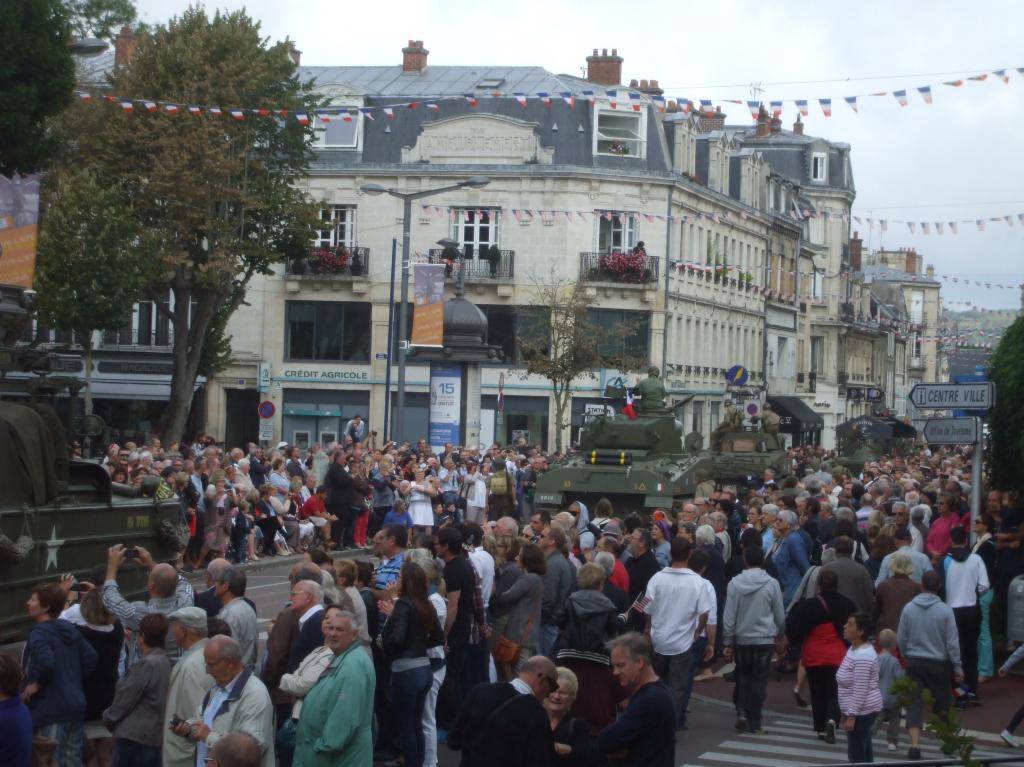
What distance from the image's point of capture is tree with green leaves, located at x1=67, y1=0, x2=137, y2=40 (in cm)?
4784

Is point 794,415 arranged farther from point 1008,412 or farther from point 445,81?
point 1008,412

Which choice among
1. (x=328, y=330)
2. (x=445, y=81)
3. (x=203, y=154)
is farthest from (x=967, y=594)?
(x=445, y=81)

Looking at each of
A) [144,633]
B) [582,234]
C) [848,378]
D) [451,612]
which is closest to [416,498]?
[451,612]

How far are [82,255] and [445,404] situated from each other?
873 cm

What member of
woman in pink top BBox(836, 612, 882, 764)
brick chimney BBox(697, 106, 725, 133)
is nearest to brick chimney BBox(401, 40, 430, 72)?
brick chimney BBox(697, 106, 725, 133)

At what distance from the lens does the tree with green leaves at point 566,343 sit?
48.9m

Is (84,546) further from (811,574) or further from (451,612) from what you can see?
(811,574)

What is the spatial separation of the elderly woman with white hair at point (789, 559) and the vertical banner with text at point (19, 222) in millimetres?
15070

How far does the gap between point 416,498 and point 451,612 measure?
14.6 m

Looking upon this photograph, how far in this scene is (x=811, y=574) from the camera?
1506cm

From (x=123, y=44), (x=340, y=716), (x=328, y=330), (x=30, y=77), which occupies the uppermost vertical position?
(x=123, y=44)

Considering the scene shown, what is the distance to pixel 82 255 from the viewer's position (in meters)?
35.9

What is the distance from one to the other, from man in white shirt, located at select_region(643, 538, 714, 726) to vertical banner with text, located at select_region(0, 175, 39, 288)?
16959 millimetres

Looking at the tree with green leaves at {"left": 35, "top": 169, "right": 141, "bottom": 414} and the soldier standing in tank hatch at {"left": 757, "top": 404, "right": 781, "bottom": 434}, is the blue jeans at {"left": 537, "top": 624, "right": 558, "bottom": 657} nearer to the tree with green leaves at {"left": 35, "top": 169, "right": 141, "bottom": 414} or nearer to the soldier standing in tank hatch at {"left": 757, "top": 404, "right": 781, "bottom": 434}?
the soldier standing in tank hatch at {"left": 757, "top": 404, "right": 781, "bottom": 434}
